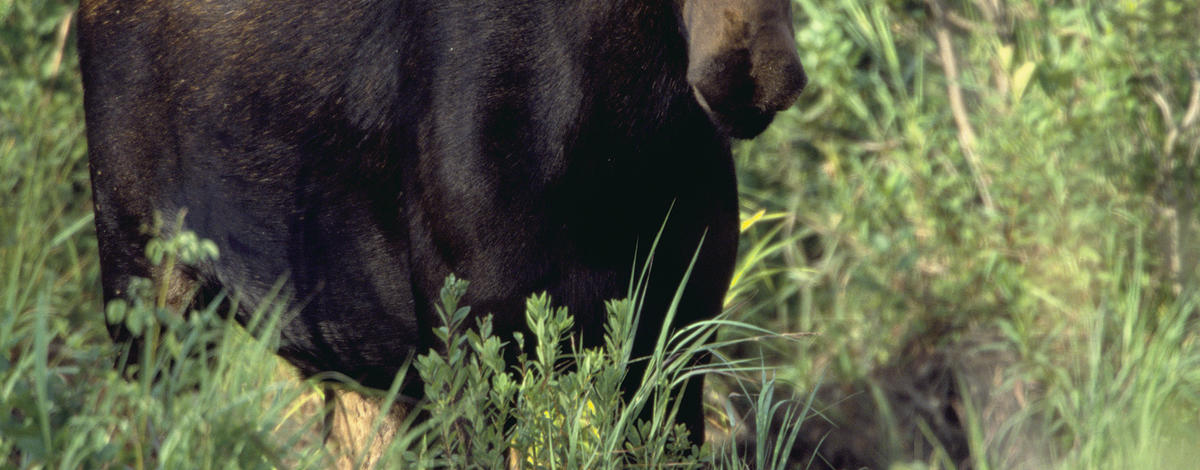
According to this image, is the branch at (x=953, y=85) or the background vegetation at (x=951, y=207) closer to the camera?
the background vegetation at (x=951, y=207)

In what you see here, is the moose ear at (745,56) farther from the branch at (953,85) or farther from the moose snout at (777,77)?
the branch at (953,85)

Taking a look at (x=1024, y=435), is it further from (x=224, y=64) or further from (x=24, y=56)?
(x=24, y=56)

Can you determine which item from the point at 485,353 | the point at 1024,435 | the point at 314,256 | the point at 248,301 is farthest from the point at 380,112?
the point at 1024,435

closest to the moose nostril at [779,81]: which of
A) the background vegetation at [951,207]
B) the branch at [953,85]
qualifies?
the background vegetation at [951,207]

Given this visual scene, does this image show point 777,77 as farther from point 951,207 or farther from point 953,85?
point 953,85

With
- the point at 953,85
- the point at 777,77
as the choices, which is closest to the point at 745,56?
the point at 777,77

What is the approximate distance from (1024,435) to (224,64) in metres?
2.65

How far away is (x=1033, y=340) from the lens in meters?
4.48

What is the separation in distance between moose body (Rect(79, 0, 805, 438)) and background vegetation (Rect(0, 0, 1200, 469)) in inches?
26.7

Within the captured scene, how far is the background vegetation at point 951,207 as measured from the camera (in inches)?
165

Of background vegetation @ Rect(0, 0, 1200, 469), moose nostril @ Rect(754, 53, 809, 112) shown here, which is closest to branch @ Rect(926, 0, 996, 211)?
background vegetation @ Rect(0, 0, 1200, 469)

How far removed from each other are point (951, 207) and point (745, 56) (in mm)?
2613

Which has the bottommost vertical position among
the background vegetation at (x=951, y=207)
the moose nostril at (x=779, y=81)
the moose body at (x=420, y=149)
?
the background vegetation at (x=951, y=207)

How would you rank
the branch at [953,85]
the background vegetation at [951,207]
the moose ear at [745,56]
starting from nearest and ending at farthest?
the moose ear at [745,56] < the background vegetation at [951,207] < the branch at [953,85]
